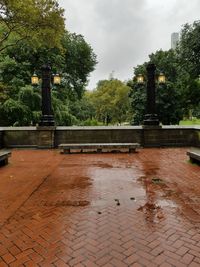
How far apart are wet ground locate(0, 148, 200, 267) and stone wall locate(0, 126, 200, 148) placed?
483 cm

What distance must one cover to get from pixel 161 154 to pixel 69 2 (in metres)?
A: 9.82

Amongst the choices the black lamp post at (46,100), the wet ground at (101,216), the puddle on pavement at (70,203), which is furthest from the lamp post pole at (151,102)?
the puddle on pavement at (70,203)

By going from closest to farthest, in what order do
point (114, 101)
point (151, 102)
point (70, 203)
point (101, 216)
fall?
point (101, 216) < point (70, 203) < point (151, 102) < point (114, 101)

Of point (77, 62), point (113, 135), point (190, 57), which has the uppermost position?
point (77, 62)

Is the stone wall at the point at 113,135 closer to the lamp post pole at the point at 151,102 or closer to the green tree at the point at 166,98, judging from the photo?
the lamp post pole at the point at 151,102

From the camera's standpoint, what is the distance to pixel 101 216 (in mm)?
4586

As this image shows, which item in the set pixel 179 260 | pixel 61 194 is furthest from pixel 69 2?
pixel 179 260

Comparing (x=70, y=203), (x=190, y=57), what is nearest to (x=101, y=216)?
(x=70, y=203)

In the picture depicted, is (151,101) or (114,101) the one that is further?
(114,101)

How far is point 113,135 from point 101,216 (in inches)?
356

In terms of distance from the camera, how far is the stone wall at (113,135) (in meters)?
13.4

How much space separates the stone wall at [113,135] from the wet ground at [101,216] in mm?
4834

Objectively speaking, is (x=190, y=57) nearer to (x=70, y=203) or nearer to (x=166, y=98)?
(x=166, y=98)

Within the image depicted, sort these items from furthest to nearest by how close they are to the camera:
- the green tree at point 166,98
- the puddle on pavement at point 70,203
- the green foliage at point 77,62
→ the green tree at point 166,98
the green foliage at point 77,62
the puddle on pavement at point 70,203
